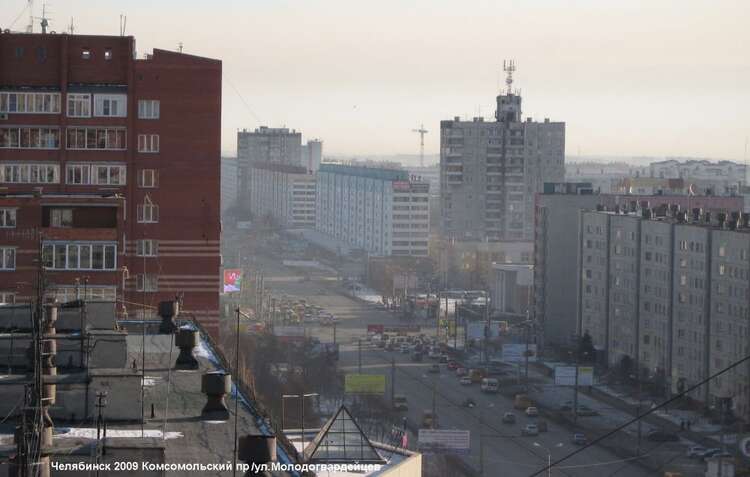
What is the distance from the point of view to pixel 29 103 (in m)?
22.4

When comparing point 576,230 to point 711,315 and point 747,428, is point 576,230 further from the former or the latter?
point 747,428

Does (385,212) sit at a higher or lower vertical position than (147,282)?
lower

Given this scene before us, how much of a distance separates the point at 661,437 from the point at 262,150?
102 meters

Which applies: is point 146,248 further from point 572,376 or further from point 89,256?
point 572,376

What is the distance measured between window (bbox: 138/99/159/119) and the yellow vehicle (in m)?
16.0

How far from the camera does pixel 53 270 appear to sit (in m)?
Answer: 19.4

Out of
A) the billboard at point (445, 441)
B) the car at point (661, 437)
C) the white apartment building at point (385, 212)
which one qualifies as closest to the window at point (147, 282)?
the billboard at point (445, 441)

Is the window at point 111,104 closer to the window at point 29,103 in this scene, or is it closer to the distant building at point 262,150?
the window at point 29,103

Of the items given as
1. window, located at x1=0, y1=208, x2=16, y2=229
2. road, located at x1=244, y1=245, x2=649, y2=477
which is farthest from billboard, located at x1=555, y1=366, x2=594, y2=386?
window, located at x1=0, y1=208, x2=16, y2=229

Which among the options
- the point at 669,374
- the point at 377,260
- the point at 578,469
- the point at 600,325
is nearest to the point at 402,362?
the point at 600,325

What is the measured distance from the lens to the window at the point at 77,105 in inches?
880

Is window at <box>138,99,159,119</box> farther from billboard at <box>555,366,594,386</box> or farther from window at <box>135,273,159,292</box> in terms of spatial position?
billboard at <box>555,366,594,386</box>

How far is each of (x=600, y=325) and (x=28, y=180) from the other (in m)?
26.2

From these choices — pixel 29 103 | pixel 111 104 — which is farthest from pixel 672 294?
pixel 29 103
